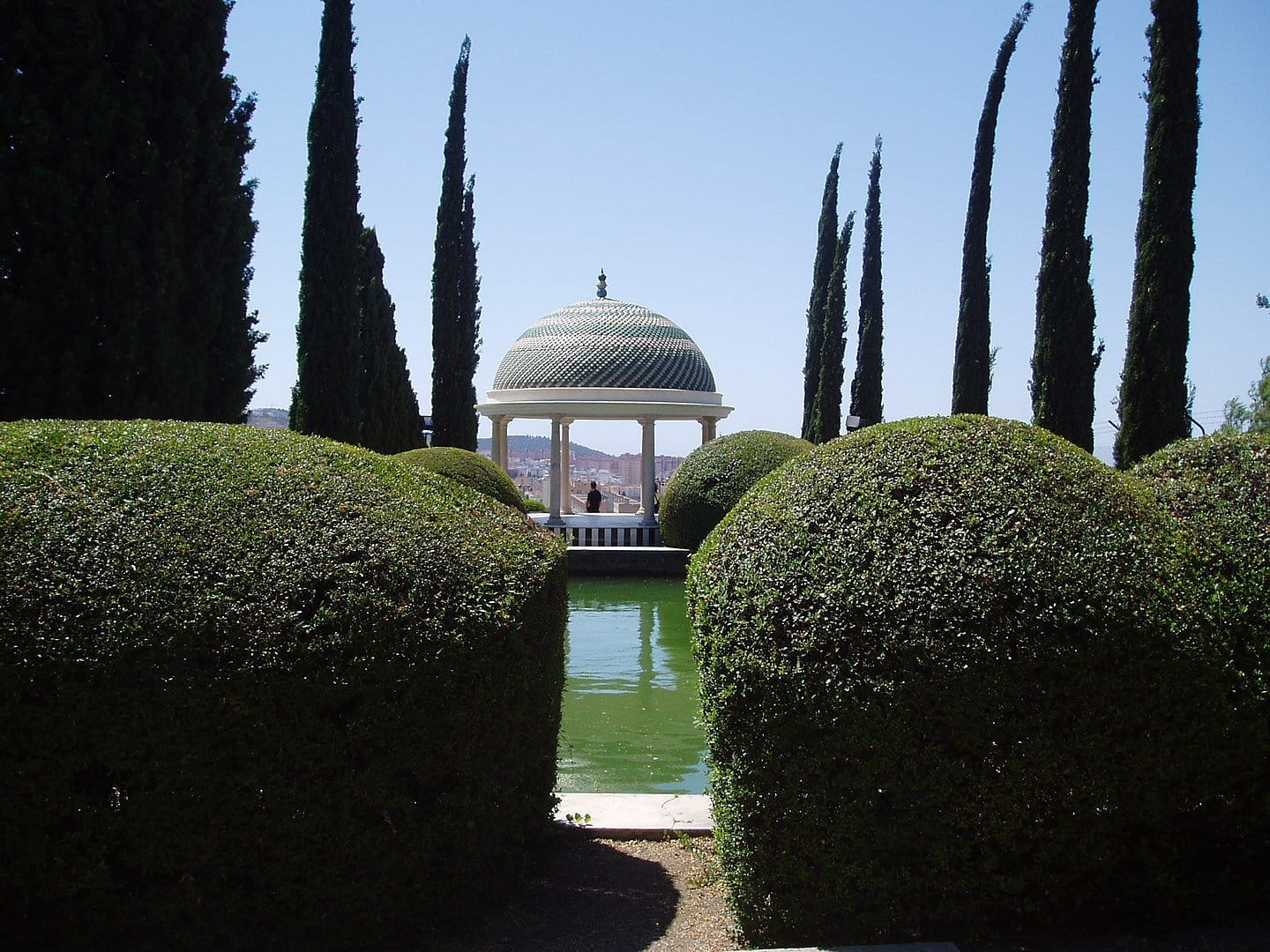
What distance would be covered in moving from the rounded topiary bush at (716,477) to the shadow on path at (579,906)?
15.8 metres

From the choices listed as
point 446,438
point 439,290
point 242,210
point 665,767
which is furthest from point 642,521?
point 665,767

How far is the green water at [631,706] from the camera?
782 centimetres

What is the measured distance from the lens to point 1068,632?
12.2 ft

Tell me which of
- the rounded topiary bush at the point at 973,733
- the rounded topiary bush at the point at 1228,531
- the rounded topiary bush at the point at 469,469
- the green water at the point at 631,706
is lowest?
the green water at the point at 631,706

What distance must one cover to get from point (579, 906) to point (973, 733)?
201cm

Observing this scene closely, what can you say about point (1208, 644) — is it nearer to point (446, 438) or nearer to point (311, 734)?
point (311, 734)

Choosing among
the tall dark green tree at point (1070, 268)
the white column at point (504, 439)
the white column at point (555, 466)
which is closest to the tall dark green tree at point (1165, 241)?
the tall dark green tree at point (1070, 268)

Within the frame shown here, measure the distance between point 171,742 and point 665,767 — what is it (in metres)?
4.88

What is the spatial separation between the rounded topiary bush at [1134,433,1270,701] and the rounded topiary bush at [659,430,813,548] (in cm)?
1582

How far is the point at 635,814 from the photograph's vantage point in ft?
19.6

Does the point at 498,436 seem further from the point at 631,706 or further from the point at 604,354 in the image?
the point at 631,706

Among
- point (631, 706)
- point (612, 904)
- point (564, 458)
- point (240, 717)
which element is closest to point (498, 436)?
point (564, 458)

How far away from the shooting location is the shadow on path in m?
4.25

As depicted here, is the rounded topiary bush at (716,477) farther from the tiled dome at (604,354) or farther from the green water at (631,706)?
the tiled dome at (604,354)
